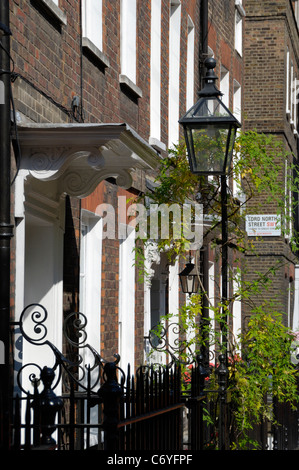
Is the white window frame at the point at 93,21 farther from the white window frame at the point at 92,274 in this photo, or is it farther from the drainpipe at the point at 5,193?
the drainpipe at the point at 5,193

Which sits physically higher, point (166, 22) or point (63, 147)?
point (166, 22)

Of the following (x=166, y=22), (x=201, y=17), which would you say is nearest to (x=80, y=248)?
(x=166, y=22)

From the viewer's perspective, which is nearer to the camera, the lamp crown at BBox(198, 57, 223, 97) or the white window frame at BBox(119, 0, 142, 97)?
the lamp crown at BBox(198, 57, 223, 97)

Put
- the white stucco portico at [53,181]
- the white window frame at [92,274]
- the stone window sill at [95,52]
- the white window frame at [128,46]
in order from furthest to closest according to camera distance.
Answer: the white window frame at [128,46]
the white window frame at [92,274]
the stone window sill at [95,52]
the white stucco portico at [53,181]

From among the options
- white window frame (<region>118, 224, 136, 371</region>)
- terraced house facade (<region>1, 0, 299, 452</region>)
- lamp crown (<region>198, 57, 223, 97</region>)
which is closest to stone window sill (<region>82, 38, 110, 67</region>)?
terraced house facade (<region>1, 0, 299, 452</region>)

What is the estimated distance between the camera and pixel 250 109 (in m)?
26.1

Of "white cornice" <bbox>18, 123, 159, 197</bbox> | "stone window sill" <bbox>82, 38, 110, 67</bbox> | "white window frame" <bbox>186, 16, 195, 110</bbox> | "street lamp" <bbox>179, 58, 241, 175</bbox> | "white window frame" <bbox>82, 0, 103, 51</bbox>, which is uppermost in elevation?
"white window frame" <bbox>186, 16, 195, 110</bbox>

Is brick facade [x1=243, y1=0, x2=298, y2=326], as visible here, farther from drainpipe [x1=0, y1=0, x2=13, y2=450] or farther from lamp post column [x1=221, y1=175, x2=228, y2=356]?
drainpipe [x1=0, y1=0, x2=13, y2=450]

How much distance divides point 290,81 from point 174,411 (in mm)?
22154

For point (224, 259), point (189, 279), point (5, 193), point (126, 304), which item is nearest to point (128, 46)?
point (189, 279)

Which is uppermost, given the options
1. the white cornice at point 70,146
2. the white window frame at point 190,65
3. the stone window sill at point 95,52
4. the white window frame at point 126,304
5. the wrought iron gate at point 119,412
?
the white window frame at point 190,65

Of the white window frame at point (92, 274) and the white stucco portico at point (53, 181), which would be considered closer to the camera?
the white stucco portico at point (53, 181)

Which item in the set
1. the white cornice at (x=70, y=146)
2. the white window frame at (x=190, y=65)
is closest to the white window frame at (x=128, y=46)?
the white cornice at (x=70, y=146)

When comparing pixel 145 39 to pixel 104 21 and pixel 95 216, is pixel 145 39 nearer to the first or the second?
pixel 104 21
